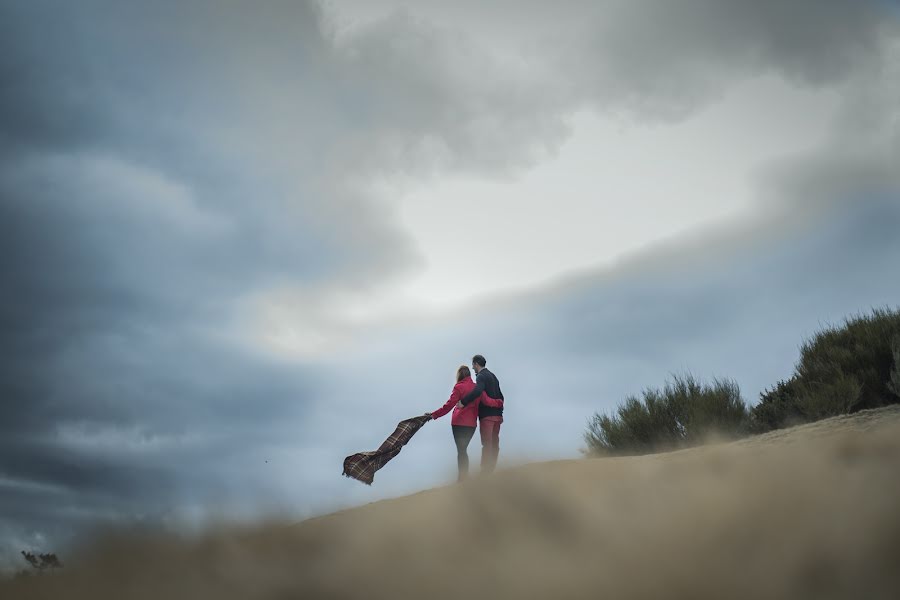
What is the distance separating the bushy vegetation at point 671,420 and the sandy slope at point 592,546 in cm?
713

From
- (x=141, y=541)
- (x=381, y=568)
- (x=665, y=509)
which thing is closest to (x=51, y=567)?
(x=141, y=541)

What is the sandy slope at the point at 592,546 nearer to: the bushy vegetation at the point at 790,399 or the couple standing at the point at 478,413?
the couple standing at the point at 478,413

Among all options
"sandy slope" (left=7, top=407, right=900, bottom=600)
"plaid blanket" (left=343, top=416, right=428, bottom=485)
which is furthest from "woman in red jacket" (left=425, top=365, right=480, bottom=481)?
"sandy slope" (left=7, top=407, right=900, bottom=600)

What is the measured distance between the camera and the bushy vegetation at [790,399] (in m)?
12.4

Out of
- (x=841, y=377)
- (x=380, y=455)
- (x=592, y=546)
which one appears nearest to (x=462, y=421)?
(x=380, y=455)

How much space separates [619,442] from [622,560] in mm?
10814

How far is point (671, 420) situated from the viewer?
15.0 m

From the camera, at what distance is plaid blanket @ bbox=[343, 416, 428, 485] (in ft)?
35.9

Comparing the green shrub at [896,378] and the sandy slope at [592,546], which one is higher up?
the green shrub at [896,378]

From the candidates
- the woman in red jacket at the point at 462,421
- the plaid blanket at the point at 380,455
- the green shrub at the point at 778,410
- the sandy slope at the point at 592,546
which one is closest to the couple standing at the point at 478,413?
the woman in red jacket at the point at 462,421

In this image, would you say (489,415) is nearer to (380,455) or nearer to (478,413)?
(478,413)

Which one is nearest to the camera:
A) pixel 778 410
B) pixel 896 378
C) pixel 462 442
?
pixel 462 442

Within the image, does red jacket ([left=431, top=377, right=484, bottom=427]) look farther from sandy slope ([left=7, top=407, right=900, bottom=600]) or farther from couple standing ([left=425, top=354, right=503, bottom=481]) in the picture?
sandy slope ([left=7, top=407, right=900, bottom=600])

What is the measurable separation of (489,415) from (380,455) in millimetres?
1973
